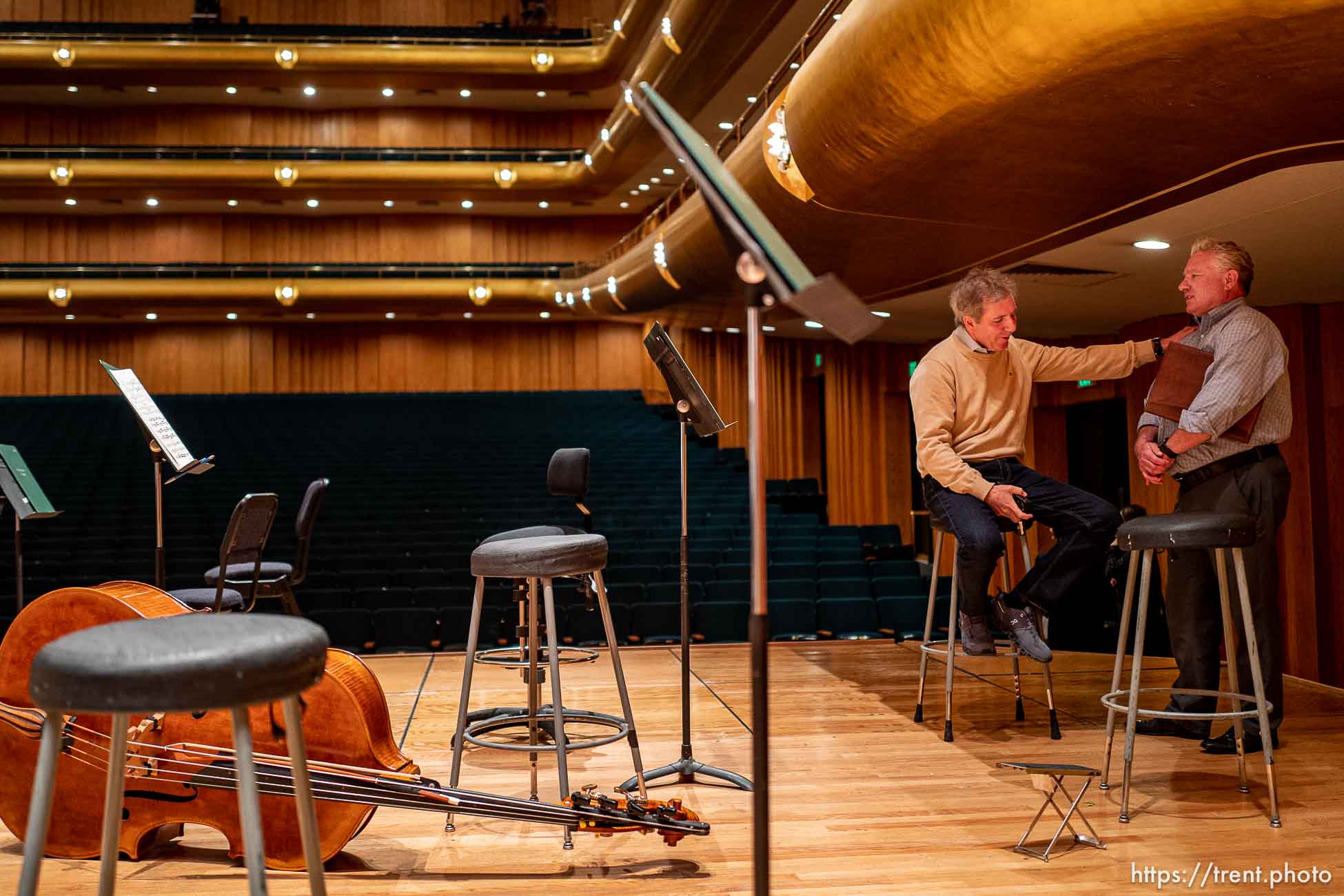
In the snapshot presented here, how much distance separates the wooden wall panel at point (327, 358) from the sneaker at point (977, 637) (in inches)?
715

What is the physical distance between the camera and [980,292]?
3.45 m

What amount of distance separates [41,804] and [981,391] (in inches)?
114

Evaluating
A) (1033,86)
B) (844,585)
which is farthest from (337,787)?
(844,585)

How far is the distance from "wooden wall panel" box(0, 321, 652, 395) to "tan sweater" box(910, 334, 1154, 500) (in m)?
17.9

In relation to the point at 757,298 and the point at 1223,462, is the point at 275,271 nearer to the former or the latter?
the point at 1223,462

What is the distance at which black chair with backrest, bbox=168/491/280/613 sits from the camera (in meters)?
3.61

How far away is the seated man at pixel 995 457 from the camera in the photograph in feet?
10.9

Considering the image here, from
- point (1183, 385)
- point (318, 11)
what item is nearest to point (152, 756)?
point (1183, 385)

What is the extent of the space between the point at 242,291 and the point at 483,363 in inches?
188

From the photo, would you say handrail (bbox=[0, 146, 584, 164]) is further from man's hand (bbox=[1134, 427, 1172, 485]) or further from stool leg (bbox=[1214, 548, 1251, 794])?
stool leg (bbox=[1214, 548, 1251, 794])

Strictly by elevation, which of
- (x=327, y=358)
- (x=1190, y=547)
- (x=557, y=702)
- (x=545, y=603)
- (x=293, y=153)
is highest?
(x=293, y=153)

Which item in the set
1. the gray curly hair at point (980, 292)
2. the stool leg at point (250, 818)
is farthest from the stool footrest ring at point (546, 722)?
the gray curly hair at point (980, 292)

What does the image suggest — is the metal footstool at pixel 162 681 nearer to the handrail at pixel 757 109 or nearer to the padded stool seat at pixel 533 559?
the padded stool seat at pixel 533 559

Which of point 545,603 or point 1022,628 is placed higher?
point 545,603
